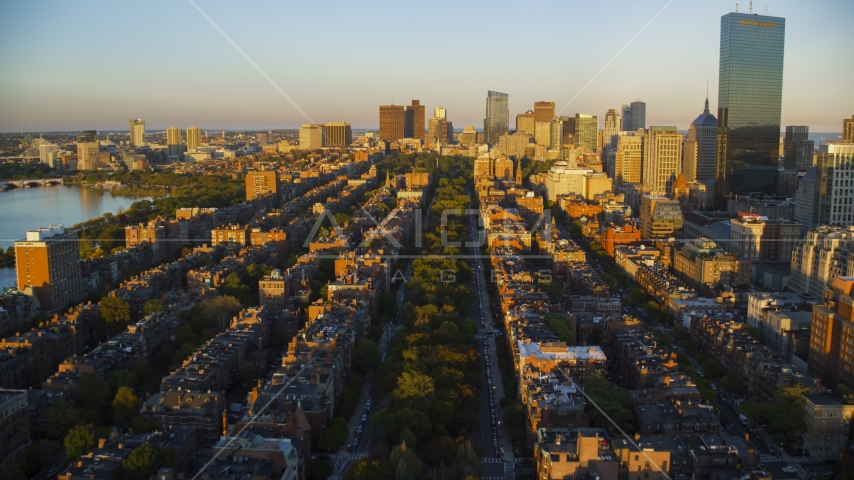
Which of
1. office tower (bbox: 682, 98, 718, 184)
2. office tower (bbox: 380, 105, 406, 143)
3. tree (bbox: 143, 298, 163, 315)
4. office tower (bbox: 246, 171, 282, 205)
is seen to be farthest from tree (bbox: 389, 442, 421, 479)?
office tower (bbox: 380, 105, 406, 143)

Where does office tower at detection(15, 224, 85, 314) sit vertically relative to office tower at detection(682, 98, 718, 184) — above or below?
below

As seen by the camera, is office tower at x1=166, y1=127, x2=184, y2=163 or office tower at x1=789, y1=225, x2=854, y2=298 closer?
office tower at x1=789, y1=225, x2=854, y2=298

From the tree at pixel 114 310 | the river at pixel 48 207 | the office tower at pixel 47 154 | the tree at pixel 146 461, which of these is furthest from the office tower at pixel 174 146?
the tree at pixel 146 461

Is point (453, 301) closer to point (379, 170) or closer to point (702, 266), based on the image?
point (702, 266)

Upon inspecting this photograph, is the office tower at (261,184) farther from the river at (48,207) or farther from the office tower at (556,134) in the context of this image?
the office tower at (556,134)

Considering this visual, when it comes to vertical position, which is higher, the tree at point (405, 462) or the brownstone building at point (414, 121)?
the brownstone building at point (414, 121)

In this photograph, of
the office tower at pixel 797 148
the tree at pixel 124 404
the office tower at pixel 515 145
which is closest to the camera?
the tree at pixel 124 404

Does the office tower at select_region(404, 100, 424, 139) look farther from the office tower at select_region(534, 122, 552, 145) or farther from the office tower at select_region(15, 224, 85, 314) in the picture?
the office tower at select_region(15, 224, 85, 314)
